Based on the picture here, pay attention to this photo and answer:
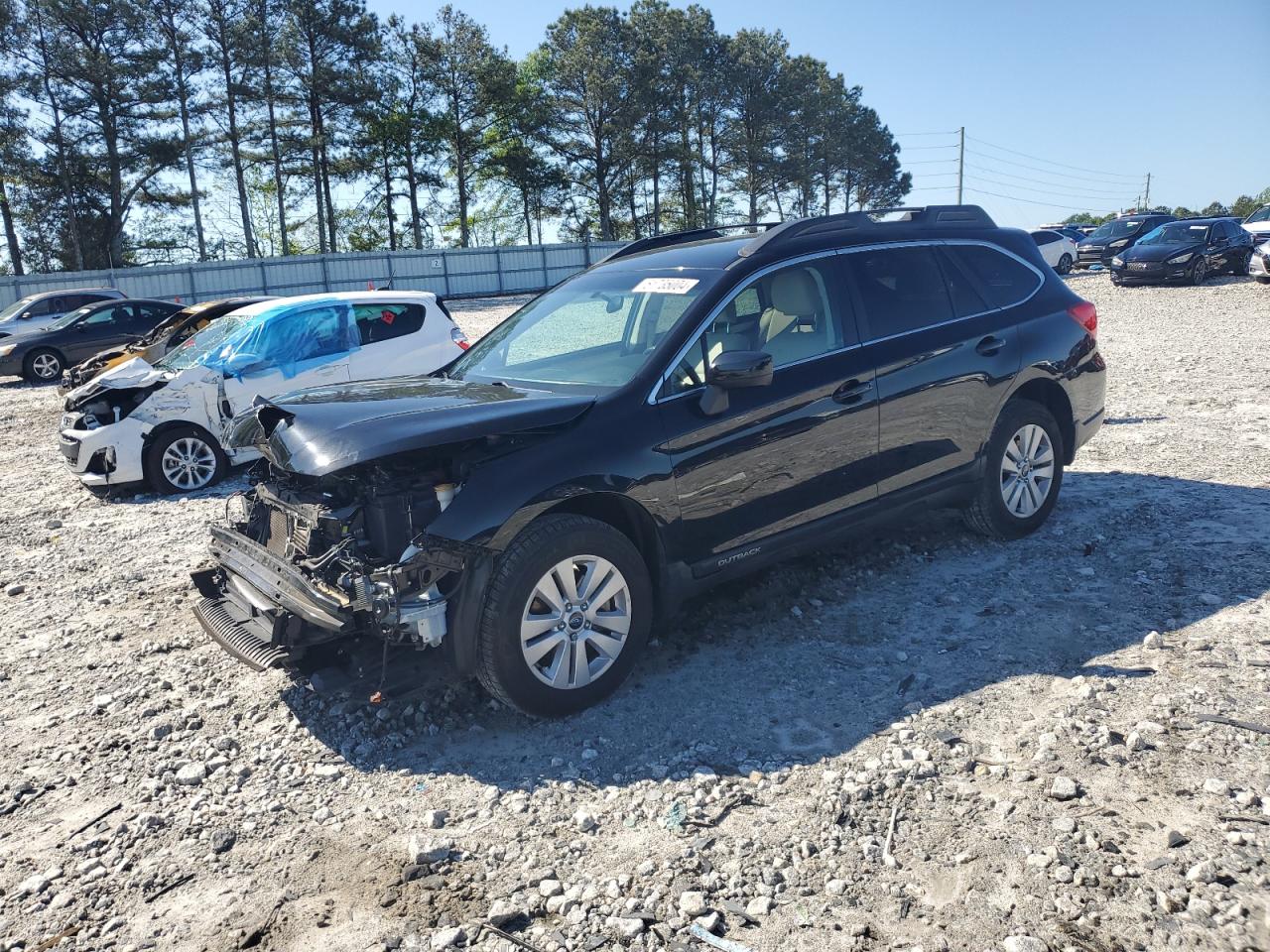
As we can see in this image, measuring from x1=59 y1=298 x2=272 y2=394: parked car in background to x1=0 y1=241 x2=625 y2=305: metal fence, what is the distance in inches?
764

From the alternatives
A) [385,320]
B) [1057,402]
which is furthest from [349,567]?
[385,320]

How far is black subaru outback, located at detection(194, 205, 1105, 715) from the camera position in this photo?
379 cm

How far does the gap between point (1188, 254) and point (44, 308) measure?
26.1m

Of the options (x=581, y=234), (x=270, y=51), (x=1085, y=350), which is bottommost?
(x=1085, y=350)

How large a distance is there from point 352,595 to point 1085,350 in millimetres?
4855

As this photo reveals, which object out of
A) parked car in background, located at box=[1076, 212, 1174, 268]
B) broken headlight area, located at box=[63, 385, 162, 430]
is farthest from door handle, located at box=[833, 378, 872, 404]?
parked car in background, located at box=[1076, 212, 1174, 268]

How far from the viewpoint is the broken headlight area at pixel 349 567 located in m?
3.65

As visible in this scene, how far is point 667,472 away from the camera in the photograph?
4.24 metres

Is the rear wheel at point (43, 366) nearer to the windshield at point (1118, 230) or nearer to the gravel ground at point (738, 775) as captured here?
the gravel ground at point (738, 775)

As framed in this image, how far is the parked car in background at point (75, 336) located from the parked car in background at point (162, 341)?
5.25 m

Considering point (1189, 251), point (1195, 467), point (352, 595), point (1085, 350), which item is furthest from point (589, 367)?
point (1189, 251)

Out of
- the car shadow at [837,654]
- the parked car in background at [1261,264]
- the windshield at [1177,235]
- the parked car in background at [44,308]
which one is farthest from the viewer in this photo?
the windshield at [1177,235]

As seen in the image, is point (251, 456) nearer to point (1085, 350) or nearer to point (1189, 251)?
point (1085, 350)

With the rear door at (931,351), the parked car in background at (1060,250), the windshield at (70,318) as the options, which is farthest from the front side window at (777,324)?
the parked car in background at (1060,250)
